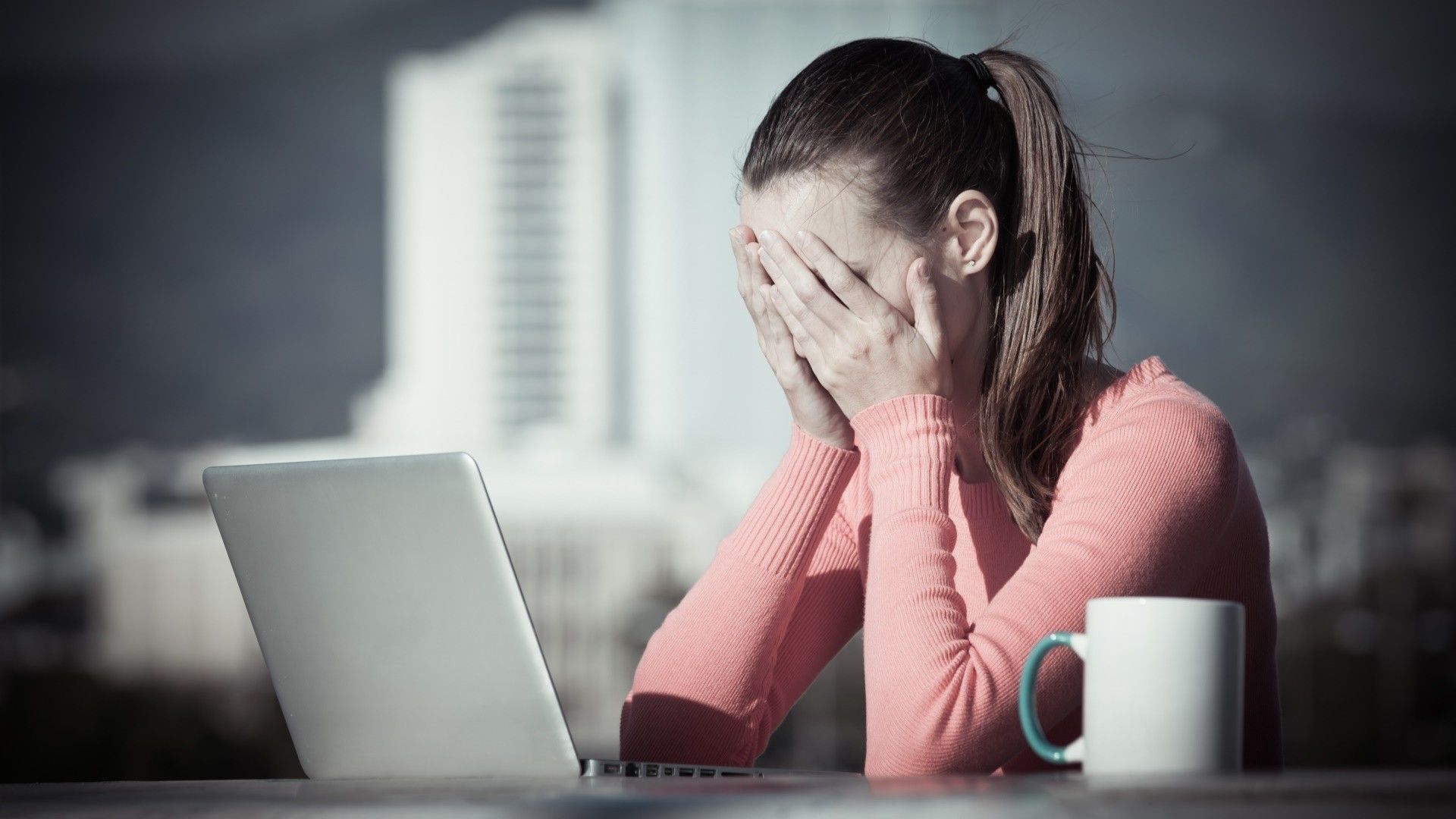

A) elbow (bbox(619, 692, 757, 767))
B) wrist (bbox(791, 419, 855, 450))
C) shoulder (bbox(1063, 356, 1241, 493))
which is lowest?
elbow (bbox(619, 692, 757, 767))

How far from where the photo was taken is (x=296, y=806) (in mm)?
460

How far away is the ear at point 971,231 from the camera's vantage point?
1.04 m

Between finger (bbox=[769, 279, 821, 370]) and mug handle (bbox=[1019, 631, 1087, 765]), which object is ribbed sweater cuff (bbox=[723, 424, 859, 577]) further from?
mug handle (bbox=[1019, 631, 1087, 765])

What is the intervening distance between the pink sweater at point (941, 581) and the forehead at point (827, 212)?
0.46 feet

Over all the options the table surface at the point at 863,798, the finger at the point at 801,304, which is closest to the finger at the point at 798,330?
the finger at the point at 801,304

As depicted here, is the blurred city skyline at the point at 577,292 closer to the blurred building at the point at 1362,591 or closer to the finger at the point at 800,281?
the blurred building at the point at 1362,591

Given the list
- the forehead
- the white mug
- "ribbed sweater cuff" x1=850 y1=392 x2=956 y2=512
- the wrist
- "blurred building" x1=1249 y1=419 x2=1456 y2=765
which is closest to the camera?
the white mug

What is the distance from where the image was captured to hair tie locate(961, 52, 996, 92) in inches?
43.3

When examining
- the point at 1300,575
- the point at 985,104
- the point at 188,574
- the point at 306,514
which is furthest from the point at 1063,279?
the point at 188,574

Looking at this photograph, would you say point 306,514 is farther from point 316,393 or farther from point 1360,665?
point 1360,665

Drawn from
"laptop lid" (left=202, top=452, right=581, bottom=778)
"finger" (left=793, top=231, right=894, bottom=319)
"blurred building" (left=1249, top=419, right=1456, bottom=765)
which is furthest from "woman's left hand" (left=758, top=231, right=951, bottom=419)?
"blurred building" (left=1249, top=419, right=1456, bottom=765)

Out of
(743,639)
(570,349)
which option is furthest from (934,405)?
(570,349)

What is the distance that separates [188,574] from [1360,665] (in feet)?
11.2

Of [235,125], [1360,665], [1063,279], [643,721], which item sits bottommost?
[1360,665]
